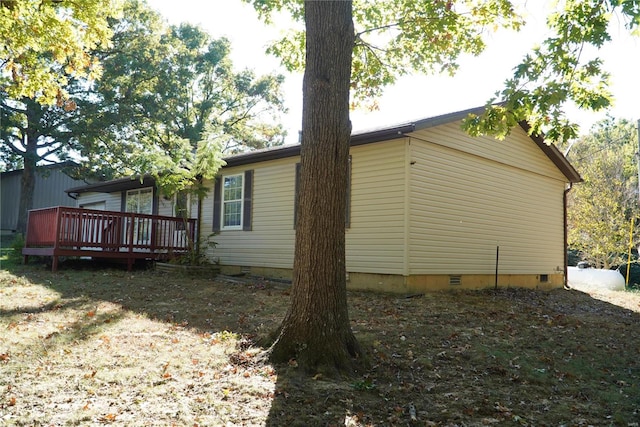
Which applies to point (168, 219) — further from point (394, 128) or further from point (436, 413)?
point (436, 413)

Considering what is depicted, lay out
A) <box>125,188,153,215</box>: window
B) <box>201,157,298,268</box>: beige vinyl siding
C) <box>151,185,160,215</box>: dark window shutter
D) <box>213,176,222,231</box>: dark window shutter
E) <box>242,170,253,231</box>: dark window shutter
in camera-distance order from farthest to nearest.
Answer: <box>125,188,153,215</box>: window → <box>151,185,160,215</box>: dark window shutter → <box>213,176,222,231</box>: dark window shutter → <box>242,170,253,231</box>: dark window shutter → <box>201,157,298,268</box>: beige vinyl siding

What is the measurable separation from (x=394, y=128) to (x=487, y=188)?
3.74m

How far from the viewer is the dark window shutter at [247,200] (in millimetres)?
12617

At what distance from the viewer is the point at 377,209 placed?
10.0 meters

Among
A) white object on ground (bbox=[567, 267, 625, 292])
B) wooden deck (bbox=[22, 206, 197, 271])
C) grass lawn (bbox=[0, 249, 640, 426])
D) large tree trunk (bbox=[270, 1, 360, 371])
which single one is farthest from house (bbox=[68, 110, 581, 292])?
large tree trunk (bbox=[270, 1, 360, 371])

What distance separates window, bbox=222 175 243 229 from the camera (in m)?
13.0

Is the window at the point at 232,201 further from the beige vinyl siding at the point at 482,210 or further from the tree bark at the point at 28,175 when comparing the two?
the tree bark at the point at 28,175

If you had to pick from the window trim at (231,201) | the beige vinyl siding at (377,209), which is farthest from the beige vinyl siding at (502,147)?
the window trim at (231,201)

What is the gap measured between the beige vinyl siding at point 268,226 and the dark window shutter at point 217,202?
440mm

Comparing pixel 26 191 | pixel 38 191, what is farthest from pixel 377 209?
pixel 38 191

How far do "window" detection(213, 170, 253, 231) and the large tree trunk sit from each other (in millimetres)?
7625

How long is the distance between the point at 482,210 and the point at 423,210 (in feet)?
7.53

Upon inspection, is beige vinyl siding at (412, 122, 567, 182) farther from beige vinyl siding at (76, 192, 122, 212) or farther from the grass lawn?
beige vinyl siding at (76, 192, 122, 212)

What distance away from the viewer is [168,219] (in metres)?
14.0
